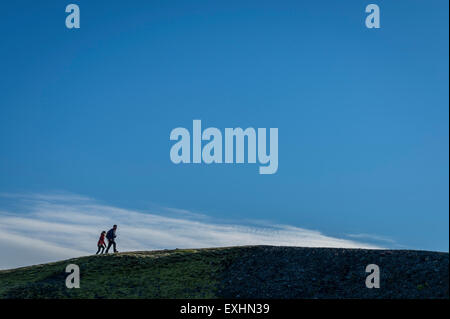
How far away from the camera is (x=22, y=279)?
4256cm

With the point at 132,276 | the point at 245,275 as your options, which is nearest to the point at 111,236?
the point at 132,276

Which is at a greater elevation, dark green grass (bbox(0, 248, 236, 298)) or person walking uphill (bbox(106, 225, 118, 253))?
person walking uphill (bbox(106, 225, 118, 253))

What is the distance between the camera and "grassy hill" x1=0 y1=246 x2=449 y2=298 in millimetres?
32094

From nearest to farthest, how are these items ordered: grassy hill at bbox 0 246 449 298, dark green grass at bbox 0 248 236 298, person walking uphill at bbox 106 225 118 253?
grassy hill at bbox 0 246 449 298 → dark green grass at bbox 0 248 236 298 → person walking uphill at bbox 106 225 118 253

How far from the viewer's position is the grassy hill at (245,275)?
32094 mm

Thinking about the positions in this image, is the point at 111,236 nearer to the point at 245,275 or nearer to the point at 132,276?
the point at 132,276

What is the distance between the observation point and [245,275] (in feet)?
123

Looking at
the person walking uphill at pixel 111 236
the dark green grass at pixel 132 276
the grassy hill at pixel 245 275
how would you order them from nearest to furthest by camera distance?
the grassy hill at pixel 245 275 → the dark green grass at pixel 132 276 → the person walking uphill at pixel 111 236

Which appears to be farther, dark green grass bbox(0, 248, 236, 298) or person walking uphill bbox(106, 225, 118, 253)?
person walking uphill bbox(106, 225, 118, 253)

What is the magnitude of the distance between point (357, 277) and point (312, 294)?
3.39 m
